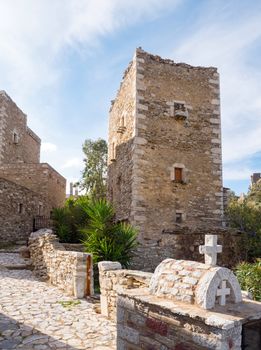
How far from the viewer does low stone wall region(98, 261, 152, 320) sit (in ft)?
20.5

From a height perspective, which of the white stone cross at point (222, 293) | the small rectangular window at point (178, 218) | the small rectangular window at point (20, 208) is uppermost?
the small rectangular window at point (20, 208)

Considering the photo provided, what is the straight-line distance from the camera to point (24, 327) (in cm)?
600

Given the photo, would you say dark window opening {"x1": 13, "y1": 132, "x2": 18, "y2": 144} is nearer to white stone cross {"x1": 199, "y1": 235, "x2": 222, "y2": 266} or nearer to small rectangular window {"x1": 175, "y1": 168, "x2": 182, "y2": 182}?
small rectangular window {"x1": 175, "y1": 168, "x2": 182, "y2": 182}

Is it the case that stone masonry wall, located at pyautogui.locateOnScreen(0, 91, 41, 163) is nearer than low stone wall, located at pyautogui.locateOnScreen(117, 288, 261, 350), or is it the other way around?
low stone wall, located at pyautogui.locateOnScreen(117, 288, 261, 350)

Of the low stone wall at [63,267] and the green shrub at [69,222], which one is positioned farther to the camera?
the green shrub at [69,222]

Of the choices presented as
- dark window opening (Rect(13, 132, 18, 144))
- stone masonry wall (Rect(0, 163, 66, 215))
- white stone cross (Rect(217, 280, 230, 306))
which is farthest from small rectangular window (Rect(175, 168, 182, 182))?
dark window opening (Rect(13, 132, 18, 144))

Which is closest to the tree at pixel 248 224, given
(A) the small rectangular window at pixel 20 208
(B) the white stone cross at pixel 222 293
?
(A) the small rectangular window at pixel 20 208

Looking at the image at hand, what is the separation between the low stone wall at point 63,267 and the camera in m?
8.47

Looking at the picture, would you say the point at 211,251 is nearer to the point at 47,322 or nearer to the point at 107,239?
the point at 47,322

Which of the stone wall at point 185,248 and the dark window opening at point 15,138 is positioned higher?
the dark window opening at point 15,138

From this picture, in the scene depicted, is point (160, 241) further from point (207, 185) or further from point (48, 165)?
point (48, 165)

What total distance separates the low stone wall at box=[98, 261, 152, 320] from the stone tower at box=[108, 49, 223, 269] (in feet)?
21.7

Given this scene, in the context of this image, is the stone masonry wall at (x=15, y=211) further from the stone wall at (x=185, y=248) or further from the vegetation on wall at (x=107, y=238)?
the stone wall at (x=185, y=248)

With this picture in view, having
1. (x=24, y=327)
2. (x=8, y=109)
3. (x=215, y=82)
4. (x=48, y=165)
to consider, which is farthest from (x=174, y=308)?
(x=8, y=109)
